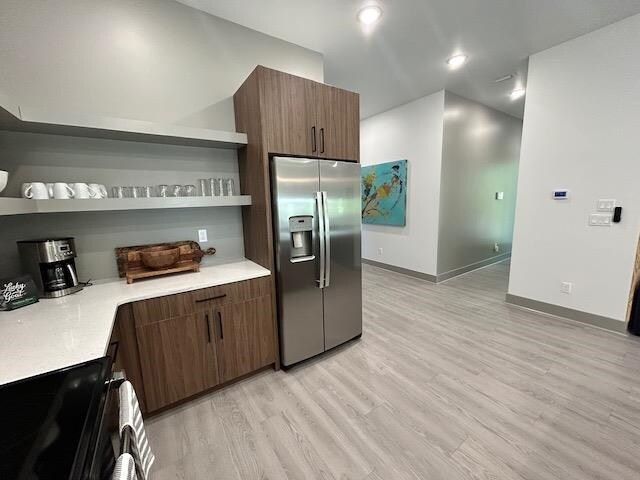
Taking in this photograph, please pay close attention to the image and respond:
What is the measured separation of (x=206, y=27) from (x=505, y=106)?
4.84 m

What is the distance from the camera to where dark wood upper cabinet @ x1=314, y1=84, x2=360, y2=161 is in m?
2.11

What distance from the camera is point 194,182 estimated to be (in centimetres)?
219

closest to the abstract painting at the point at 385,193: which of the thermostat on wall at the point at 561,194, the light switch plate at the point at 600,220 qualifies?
the thermostat on wall at the point at 561,194

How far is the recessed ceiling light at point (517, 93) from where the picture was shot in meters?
3.82

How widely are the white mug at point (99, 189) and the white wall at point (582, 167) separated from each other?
4178 millimetres

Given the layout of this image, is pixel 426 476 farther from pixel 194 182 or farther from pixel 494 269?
pixel 494 269

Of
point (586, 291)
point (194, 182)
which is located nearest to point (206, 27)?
point (194, 182)

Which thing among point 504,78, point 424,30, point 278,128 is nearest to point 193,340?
point 278,128

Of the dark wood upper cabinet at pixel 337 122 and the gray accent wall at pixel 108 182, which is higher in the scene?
the dark wood upper cabinet at pixel 337 122

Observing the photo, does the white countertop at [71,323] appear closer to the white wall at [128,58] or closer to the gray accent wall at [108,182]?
the gray accent wall at [108,182]

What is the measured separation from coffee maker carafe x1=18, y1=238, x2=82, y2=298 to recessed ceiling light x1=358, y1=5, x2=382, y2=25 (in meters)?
2.74

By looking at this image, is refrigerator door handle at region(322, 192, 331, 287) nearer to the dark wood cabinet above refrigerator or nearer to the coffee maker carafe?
the dark wood cabinet above refrigerator

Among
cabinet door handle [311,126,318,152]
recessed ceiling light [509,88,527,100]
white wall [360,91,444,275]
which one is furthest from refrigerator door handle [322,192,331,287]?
recessed ceiling light [509,88,527,100]

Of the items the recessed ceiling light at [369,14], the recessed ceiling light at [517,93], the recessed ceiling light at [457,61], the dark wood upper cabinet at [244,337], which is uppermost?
the recessed ceiling light at [517,93]
